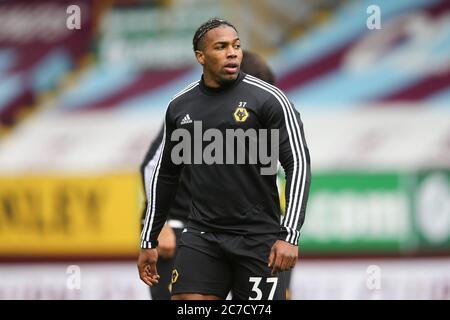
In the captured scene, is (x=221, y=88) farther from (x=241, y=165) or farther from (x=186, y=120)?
(x=241, y=165)

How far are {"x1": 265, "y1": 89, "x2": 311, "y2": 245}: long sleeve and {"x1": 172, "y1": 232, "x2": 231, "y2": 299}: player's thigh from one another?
0.50 metres

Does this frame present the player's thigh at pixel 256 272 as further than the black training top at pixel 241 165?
Yes

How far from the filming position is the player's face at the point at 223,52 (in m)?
6.00

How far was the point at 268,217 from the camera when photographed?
605cm

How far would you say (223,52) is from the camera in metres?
6.01

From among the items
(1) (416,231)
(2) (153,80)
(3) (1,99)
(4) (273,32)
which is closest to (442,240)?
(1) (416,231)

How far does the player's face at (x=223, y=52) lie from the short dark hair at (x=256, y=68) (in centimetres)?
82

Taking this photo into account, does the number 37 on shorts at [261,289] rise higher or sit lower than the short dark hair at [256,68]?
lower

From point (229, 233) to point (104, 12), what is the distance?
6995 mm

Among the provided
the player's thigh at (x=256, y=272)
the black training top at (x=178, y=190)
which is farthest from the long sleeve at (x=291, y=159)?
the black training top at (x=178, y=190)

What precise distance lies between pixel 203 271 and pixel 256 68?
5.17 feet

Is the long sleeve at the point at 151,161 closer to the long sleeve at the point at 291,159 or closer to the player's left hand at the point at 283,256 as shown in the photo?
the long sleeve at the point at 291,159
